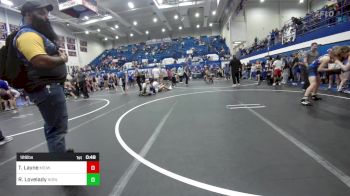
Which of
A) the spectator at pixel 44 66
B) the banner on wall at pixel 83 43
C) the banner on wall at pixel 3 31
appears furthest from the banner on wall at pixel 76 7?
the banner on wall at pixel 83 43

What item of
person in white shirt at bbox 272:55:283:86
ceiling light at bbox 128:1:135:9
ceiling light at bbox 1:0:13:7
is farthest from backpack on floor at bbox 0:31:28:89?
ceiling light at bbox 128:1:135:9

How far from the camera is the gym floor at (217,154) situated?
234 centimetres

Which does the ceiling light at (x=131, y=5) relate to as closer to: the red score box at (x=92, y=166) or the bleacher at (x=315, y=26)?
the bleacher at (x=315, y=26)

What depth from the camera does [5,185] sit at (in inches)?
107

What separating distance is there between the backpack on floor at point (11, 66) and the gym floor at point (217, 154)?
1.20 meters

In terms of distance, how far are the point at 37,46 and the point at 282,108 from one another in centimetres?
558

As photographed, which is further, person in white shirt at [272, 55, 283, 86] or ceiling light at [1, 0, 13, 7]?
ceiling light at [1, 0, 13, 7]

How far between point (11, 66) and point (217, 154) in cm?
257

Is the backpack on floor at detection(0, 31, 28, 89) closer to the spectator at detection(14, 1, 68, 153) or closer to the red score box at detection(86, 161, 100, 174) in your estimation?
the spectator at detection(14, 1, 68, 153)

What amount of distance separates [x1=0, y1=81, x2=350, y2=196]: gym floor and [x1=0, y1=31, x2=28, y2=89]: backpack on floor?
120 cm

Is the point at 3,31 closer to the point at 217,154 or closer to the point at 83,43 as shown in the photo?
the point at 83,43

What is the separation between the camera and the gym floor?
2336mm

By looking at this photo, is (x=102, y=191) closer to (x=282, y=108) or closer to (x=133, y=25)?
(x=282, y=108)

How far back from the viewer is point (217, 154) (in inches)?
127
